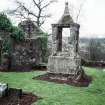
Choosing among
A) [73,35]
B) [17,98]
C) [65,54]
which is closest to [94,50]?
[73,35]

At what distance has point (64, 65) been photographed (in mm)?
18031

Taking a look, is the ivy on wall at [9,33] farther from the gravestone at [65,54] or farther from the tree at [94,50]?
the tree at [94,50]

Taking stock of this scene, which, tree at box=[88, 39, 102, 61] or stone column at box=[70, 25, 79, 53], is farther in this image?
tree at box=[88, 39, 102, 61]

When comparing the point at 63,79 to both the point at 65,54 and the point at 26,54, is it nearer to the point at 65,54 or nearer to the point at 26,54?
the point at 65,54

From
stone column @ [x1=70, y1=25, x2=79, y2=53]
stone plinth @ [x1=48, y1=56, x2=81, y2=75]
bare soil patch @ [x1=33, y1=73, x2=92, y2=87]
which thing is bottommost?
bare soil patch @ [x1=33, y1=73, x2=92, y2=87]

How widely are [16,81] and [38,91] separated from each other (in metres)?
2.88

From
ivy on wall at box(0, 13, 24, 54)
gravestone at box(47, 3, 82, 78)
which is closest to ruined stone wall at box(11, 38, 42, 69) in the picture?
ivy on wall at box(0, 13, 24, 54)

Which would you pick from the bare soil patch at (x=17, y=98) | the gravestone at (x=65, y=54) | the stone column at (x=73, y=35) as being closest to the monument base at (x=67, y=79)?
the gravestone at (x=65, y=54)

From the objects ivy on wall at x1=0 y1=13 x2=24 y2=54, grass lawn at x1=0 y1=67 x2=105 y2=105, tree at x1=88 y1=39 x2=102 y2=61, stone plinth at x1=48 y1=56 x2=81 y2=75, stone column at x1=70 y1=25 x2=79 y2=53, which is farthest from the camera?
tree at x1=88 y1=39 x2=102 y2=61

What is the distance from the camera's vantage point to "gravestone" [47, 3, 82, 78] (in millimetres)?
17922

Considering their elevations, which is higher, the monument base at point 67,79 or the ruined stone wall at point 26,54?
the ruined stone wall at point 26,54

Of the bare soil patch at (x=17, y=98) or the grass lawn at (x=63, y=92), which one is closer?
the bare soil patch at (x=17, y=98)

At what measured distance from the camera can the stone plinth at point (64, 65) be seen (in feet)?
58.6

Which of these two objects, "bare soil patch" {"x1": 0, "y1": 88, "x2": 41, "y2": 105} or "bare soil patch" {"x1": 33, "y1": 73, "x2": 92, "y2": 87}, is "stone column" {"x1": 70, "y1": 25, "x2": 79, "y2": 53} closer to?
"bare soil patch" {"x1": 33, "y1": 73, "x2": 92, "y2": 87}
